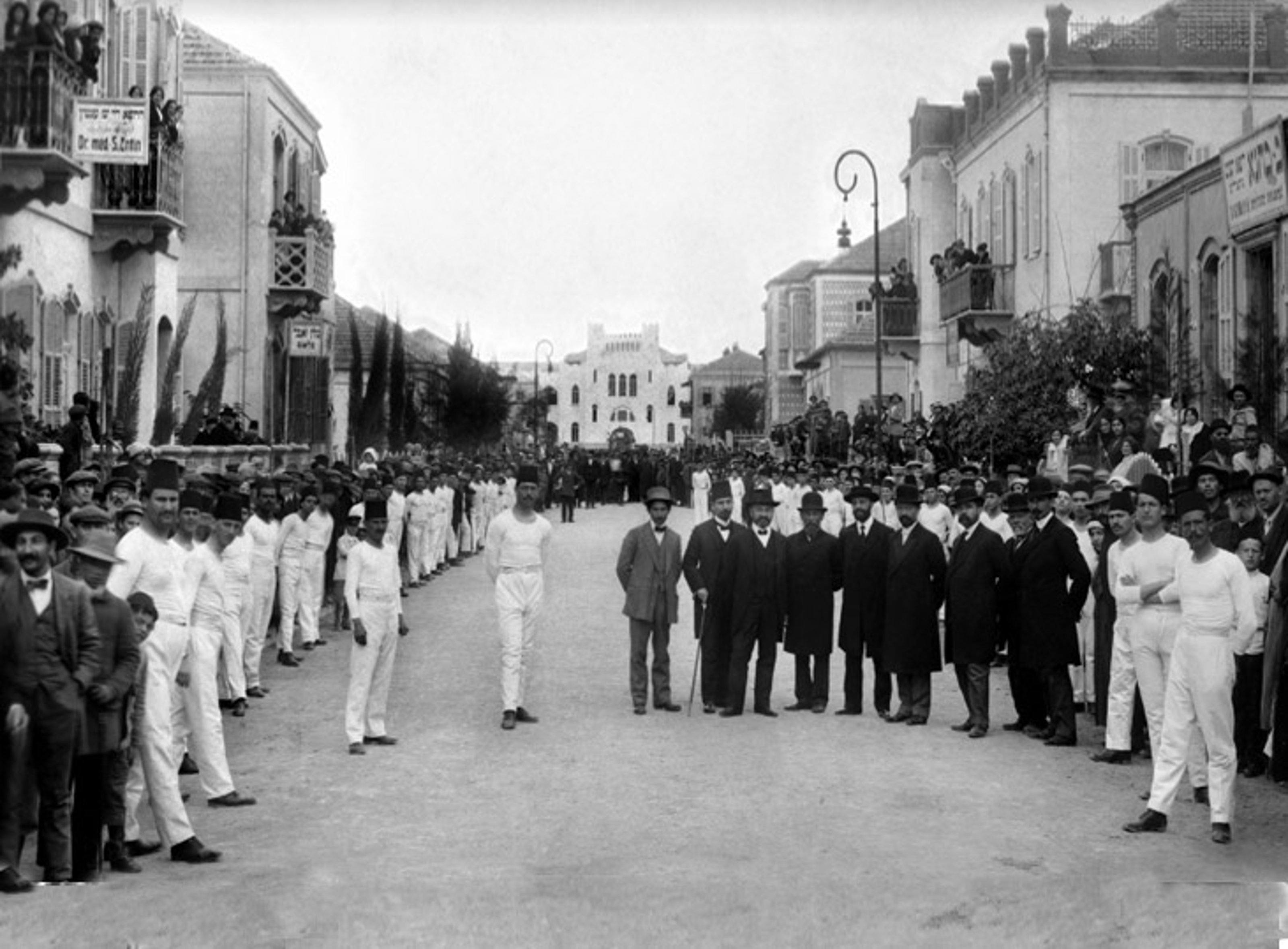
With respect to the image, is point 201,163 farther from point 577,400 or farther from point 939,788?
point 577,400

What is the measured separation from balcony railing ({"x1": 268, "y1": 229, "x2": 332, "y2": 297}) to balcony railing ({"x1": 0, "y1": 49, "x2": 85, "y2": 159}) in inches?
562

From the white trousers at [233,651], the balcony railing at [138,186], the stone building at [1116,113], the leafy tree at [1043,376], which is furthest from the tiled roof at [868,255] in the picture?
the white trousers at [233,651]

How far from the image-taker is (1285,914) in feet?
22.4

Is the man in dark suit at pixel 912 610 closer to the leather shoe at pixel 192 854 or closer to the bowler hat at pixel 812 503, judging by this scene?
the bowler hat at pixel 812 503

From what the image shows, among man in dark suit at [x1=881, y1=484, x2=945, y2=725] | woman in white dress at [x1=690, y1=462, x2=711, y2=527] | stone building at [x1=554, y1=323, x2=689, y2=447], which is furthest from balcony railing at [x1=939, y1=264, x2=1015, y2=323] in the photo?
stone building at [x1=554, y1=323, x2=689, y2=447]

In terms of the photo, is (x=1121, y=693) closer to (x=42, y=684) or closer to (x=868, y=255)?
(x=42, y=684)

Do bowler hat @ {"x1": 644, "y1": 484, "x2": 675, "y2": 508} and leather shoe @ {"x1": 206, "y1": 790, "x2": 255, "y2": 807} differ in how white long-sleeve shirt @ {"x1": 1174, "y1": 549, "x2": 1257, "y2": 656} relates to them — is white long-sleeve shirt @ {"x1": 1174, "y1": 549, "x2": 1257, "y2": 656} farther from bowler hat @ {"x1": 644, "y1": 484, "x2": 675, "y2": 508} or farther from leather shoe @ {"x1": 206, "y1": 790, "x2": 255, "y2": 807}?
leather shoe @ {"x1": 206, "y1": 790, "x2": 255, "y2": 807}

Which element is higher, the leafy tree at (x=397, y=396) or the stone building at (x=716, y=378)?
the stone building at (x=716, y=378)

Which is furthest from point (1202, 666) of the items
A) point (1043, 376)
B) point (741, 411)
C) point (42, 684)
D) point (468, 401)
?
point (741, 411)

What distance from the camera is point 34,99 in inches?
709

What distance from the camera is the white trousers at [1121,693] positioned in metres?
11.0

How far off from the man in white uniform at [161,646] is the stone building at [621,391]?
14176 centimetres

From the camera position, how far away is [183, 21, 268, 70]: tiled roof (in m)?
32.2

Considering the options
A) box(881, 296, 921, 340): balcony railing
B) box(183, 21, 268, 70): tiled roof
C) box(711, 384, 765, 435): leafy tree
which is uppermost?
box(183, 21, 268, 70): tiled roof
